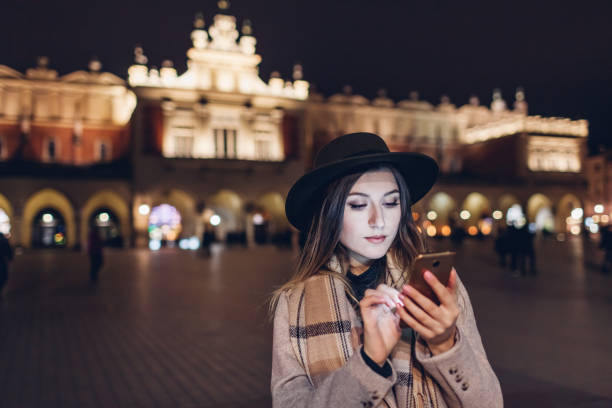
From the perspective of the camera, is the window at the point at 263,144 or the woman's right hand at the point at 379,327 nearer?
the woman's right hand at the point at 379,327

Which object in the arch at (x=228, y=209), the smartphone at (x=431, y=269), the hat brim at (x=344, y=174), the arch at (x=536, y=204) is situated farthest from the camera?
the arch at (x=536, y=204)

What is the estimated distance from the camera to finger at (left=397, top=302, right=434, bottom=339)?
142cm

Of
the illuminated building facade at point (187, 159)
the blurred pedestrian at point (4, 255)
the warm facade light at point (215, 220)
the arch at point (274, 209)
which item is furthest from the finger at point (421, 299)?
the arch at point (274, 209)

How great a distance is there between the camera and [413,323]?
1425mm

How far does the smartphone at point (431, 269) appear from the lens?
134 centimetres

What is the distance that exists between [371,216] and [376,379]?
56cm

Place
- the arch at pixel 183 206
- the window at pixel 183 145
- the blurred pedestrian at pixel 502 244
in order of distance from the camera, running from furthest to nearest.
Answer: the window at pixel 183 145, the arch at pixel 183 206, the blurred pedestrian at pixel 502 244

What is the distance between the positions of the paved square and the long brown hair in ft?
4.33

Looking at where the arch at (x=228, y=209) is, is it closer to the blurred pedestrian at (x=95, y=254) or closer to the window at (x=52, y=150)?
the window at (x=52, y=150)

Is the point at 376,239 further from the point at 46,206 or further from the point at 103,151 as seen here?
the point at 103,151

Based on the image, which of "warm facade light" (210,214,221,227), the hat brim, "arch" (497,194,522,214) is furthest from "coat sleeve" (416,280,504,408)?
"arch" (497,194,522,214)

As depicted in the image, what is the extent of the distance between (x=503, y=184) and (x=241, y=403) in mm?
44017

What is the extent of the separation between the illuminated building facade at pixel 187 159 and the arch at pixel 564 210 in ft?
0.40

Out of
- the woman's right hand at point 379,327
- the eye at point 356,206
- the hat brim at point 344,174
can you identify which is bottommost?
the woman's right hand at point 379,327
